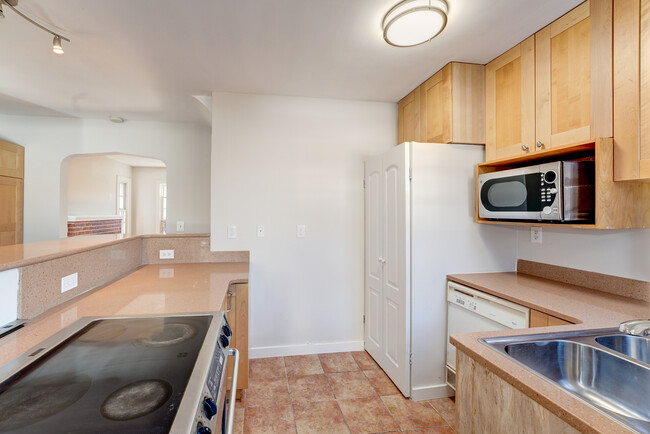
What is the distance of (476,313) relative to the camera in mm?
1917

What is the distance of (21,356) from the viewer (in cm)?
101

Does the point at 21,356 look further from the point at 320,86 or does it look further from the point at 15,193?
the point at 15,193

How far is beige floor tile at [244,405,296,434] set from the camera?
1.86 metres

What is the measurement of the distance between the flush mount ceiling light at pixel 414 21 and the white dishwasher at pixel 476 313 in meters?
1.50

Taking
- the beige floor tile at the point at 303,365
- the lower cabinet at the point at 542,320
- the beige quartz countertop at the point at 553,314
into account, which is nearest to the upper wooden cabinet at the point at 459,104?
the beige quartz countertop at the point at 553,314

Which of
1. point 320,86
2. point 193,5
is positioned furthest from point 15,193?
point 320,86

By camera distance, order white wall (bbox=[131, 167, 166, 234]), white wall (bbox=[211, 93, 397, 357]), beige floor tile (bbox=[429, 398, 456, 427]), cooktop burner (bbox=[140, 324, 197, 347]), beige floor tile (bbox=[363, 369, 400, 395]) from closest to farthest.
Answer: cooktop burner (bbox=[140, 324, 197, 347])
beige floor tile (bbox=[429, 398, 456, 427])
beige floor tile (bbox=[363, 369, 400, 395])
white wall (bbox=[211, 93, 397, 357])
white wall (bbox=[131, 167, 166, 234])

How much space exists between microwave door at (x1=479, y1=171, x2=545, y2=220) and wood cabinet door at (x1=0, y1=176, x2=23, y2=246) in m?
4.23

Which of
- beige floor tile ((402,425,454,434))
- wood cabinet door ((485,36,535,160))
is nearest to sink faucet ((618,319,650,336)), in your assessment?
wood cabinet door ((485,36,535,160))

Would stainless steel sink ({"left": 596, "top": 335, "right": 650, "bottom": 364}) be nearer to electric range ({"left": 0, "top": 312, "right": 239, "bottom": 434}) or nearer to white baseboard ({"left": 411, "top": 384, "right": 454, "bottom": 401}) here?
white baseboard ({"left": 411, "top": 384, "right": 454, "bottom": 401})

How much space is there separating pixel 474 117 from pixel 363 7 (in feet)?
3.65

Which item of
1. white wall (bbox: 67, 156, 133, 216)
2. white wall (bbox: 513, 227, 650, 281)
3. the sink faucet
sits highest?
white wall (bbox: 67, 156, 133, 216)

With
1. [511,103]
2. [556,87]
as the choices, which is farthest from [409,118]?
[556,87]

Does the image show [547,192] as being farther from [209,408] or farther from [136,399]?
[136,399]
